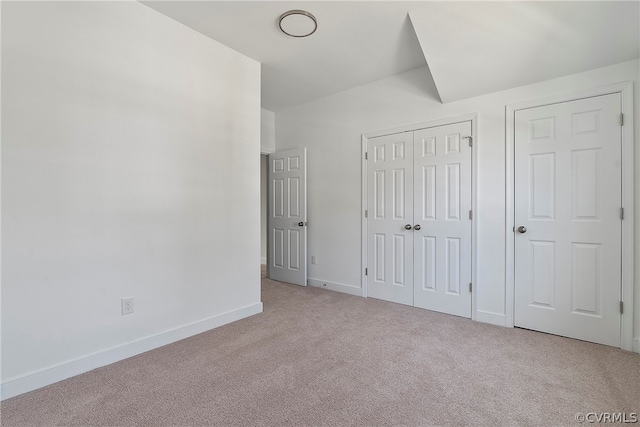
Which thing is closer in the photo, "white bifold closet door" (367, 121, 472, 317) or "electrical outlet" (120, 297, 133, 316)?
"electrical outlet" (120, 297, 133, 316)

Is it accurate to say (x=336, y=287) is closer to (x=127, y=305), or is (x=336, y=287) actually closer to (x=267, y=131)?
(x=127, y=305)

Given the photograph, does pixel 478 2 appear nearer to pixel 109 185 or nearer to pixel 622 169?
pixel 622 169

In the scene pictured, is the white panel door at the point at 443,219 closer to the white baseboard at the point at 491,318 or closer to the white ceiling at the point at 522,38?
the white baseboard at the point at 491,318

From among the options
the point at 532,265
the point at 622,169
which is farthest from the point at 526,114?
the point at 532,265

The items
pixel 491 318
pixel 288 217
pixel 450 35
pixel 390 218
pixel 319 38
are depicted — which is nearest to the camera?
pixel 450 35

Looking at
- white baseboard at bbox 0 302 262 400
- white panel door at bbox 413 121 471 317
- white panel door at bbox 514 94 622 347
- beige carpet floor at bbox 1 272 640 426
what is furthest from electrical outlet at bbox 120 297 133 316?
white panel door at bbox 514 94 622 347

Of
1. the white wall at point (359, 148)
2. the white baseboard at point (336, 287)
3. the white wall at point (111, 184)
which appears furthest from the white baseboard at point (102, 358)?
the white wall at point (359, 148)

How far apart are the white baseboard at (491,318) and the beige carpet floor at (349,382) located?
128 millimetres

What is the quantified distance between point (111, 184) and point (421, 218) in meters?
2.78

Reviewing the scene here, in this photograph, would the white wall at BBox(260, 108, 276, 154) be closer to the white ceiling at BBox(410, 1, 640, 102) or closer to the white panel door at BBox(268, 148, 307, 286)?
the white panel door at BBox(268, 148, 307, 286)

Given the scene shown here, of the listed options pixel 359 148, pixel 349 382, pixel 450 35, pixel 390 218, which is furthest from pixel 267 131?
pixel 349 382

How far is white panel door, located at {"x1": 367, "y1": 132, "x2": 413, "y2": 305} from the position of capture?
3.25 m

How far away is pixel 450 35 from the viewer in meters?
2.31

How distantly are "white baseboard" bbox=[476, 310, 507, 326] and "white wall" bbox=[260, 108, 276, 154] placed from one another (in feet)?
11.2
